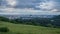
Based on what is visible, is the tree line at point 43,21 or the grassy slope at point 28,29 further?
the tree line at point 43,21

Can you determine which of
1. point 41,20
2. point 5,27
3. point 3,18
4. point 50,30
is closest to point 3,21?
point 3,18

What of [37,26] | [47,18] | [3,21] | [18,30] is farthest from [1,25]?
[47,18]

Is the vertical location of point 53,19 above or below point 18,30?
above

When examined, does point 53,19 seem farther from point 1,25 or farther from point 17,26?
point 1,25

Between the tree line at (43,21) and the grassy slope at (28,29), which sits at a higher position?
the tree line at (43,21)

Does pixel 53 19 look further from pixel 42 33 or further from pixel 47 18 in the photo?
pixel 42 33

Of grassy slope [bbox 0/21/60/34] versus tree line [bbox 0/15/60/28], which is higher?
tree line [bbox 0/15/60/28]

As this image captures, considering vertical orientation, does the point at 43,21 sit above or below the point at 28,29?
above

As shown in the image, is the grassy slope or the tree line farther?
the tree line

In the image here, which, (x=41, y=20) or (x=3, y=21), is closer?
(x=41, y=20)
